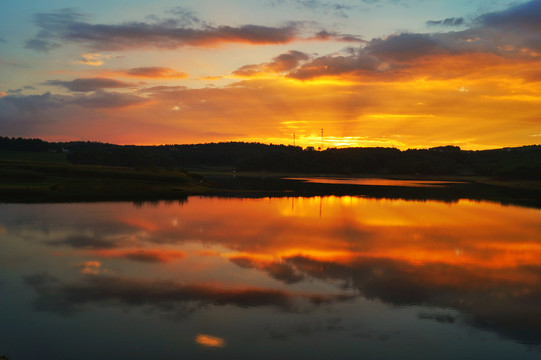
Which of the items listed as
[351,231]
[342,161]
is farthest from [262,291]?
[342,161]

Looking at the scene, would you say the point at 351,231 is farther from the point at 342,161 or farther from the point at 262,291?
the point at 342,161

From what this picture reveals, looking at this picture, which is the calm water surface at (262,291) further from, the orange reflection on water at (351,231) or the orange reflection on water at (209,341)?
the orange reflection on water at (351,231)

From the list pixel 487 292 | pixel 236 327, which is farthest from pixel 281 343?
pixel 487 292

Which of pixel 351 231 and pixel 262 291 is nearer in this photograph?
pixel 262 291

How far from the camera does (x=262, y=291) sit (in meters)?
18.2

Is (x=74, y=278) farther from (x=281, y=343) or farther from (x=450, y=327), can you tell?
(x=450, y=327)

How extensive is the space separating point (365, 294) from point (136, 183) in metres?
58.8

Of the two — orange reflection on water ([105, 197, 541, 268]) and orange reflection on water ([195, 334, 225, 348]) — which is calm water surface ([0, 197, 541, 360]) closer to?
orange reflection on water ([195, 334, 225, 348])

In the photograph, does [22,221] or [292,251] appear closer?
[292,251]

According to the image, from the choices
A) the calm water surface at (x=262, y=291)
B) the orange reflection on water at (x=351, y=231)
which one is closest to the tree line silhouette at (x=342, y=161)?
the orange reflection on water at (x=351, y=231)

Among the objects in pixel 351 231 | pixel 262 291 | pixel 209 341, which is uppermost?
pixel 351 231

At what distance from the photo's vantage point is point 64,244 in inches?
1035

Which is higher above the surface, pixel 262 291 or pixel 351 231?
pixel 351 231

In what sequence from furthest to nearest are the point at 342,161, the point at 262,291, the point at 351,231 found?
1. the point at 342,161
2. the point at 351,231
3. the point at 262,291
